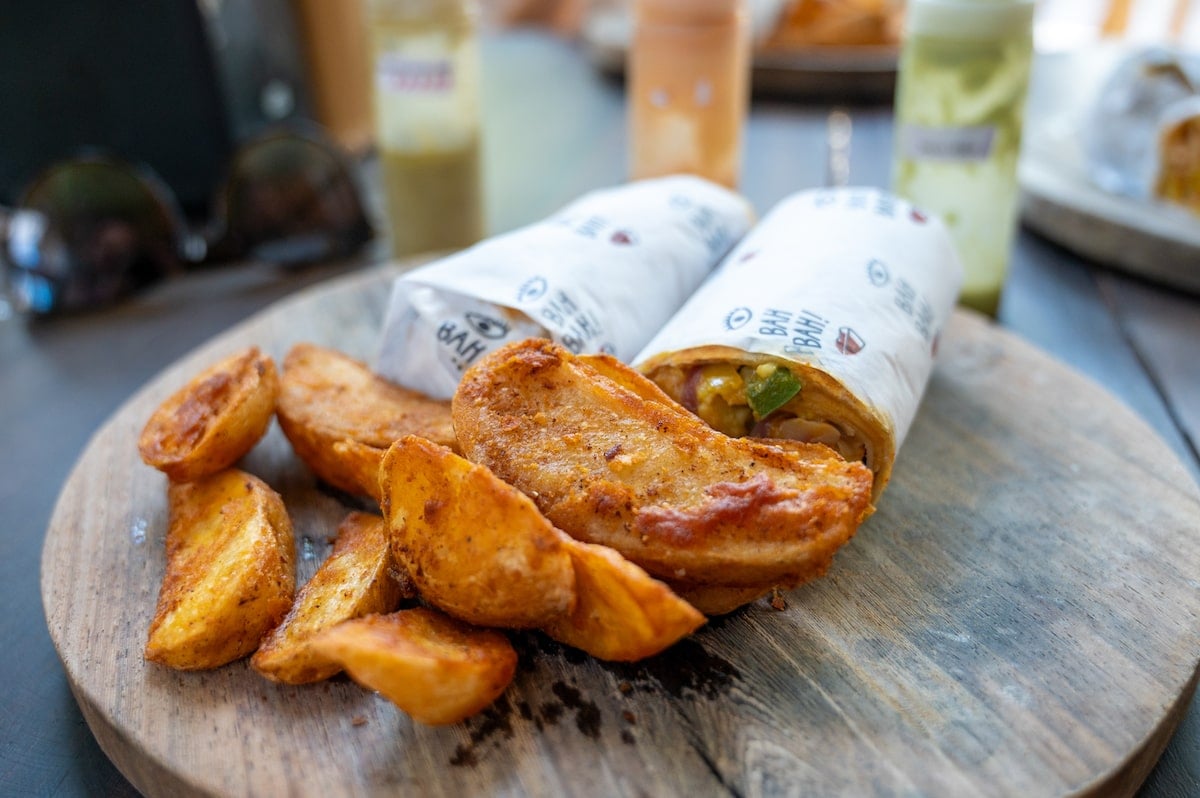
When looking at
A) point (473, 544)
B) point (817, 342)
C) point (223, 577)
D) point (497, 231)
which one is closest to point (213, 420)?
point (223, 577)

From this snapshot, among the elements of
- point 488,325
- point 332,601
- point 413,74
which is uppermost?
point 413,74

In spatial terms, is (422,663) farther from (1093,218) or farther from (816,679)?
(1093,218)

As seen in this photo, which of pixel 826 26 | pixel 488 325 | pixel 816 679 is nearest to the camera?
pixel 816 679

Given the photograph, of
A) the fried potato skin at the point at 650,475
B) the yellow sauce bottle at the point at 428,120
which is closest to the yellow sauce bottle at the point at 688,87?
the yellow sauce bottle at the point at 428,120

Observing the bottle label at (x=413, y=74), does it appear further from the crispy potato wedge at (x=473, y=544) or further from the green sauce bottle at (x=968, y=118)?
the crispy potato wedge at (x=473, y=544)

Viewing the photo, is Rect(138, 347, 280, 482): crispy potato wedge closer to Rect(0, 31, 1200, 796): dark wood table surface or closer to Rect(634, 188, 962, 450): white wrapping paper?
Rect(0, 31, 1200, 796): dark wood table surface

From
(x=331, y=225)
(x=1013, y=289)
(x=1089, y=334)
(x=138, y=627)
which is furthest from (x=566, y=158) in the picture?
(x=138, y=627)

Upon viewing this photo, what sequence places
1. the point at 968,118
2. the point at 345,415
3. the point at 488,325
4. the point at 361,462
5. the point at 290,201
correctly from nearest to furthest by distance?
the point at 361,462, the point at 345,415, the point at 488,325, the point at 968,118, the point at 290,201
